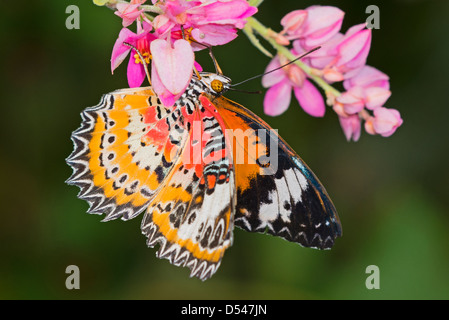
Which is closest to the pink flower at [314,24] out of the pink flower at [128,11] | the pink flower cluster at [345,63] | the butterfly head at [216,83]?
the pink flower cluster at [345,63]

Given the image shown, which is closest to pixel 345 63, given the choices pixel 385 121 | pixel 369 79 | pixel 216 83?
pixel 369 79

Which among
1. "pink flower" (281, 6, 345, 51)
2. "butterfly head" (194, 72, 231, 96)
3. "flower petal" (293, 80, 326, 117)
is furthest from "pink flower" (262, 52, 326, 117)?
"butterfly head" (194, 72, 231, 96)

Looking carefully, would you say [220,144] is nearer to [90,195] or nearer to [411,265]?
[90,195]

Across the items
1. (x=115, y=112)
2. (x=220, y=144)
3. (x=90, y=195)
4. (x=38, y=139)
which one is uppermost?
(x=38, y=139)

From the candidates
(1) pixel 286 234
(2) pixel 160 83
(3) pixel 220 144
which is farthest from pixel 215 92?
(1) pixel 286 234

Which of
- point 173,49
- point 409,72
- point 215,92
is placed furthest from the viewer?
point 409,72

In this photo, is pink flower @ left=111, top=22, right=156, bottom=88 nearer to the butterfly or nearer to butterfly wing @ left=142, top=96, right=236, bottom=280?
the butterfly

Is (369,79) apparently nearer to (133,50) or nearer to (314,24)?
(314,24)
